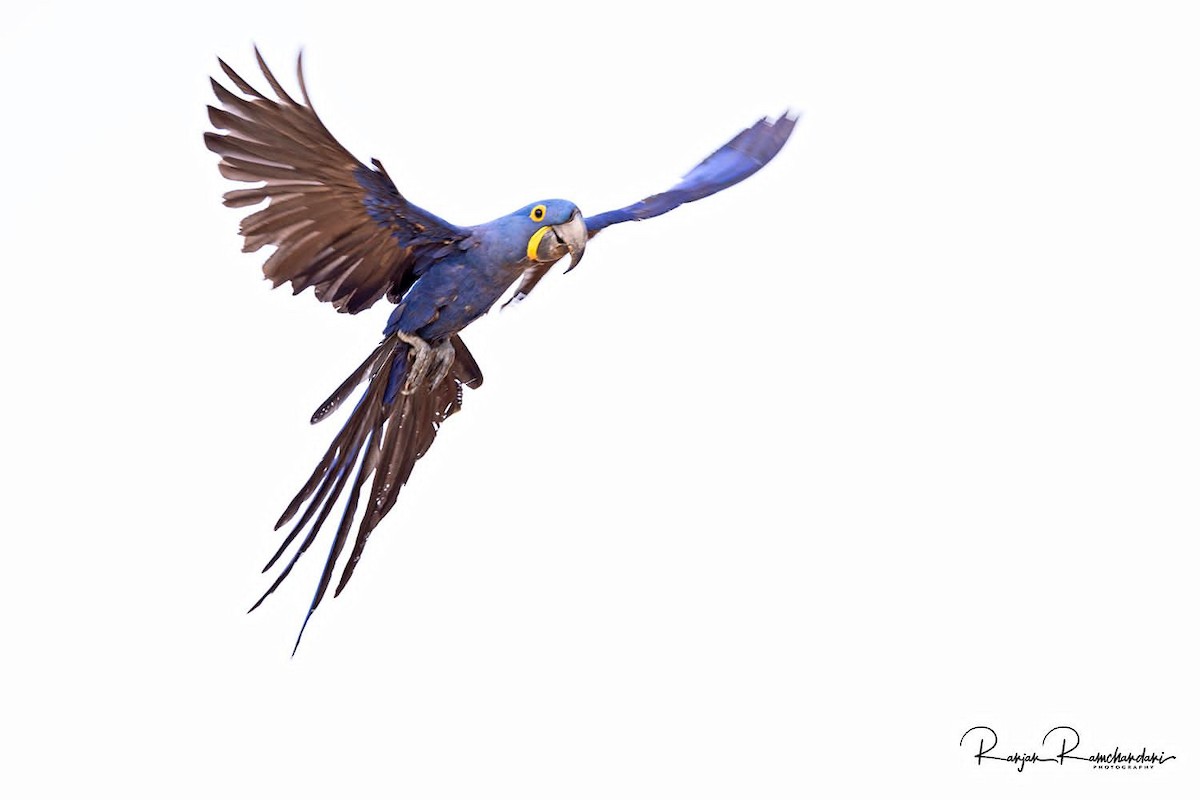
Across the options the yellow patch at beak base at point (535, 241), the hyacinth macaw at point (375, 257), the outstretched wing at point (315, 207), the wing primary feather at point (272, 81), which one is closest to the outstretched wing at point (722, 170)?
the hyacinth macaw at point (375, 257)

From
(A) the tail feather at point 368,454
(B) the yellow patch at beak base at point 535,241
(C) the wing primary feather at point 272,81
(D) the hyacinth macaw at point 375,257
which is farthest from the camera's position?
(A) the tail feather at point 368,454

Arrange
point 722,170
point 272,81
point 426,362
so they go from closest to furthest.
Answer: point 272,81, point 426,362, point 722,170

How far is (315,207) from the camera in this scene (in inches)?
86.1

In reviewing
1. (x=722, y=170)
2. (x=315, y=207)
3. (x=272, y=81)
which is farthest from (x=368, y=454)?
(x=722, y=170)

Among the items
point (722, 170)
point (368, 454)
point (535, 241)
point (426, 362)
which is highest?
point (722, 170)

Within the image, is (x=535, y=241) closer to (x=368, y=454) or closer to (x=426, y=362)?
(x=426, y=362)

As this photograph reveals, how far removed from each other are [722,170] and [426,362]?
692 mm

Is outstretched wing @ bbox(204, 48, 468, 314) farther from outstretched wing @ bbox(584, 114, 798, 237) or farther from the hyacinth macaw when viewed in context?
outstretched wing @ bbox(584, 114, 798, 237)

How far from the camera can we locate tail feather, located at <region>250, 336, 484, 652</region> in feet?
7.63

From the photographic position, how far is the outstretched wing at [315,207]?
2.04 meters

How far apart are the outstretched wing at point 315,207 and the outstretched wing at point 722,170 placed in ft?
1.11

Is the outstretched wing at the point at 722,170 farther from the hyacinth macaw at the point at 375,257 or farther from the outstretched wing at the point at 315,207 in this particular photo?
the outstretched wing at the point at 315,207

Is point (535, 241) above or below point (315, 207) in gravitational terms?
above

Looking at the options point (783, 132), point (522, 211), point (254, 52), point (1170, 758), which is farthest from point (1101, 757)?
point (254, 52)
